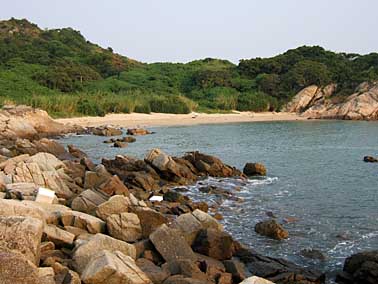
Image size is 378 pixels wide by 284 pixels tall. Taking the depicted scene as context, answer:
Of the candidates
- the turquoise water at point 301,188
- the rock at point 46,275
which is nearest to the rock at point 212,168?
the turquoise water at point 301,188

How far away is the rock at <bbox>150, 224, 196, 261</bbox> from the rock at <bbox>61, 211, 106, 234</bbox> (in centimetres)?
166

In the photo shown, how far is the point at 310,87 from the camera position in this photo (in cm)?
8356

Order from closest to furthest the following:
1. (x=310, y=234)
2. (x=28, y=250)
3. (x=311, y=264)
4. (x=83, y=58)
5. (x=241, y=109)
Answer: (x=28, y=250)
(x=311, y=264)
(x=310, y=234)
(x=241, y=109)
(x=83, y=58)

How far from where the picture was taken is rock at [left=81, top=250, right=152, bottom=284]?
7539mm

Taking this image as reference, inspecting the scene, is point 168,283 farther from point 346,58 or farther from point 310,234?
point 346,58

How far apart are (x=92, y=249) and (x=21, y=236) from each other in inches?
55.6

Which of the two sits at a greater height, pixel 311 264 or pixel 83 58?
pixel 83 58

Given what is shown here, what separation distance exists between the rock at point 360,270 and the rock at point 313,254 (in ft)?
3.54

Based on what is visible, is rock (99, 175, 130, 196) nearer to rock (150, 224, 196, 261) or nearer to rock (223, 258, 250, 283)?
rock (150, 224, 196, 261)

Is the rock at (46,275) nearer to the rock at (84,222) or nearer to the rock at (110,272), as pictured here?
the rock at (110,272)

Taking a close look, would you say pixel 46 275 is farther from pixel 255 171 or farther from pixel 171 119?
pixel 171 119

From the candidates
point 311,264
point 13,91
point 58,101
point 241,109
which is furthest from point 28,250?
point 241,109

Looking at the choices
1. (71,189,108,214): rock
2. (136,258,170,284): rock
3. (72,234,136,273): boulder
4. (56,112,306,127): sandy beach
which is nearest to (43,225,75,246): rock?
(72,234,136,273): boulder

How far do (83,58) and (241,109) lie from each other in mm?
44043
